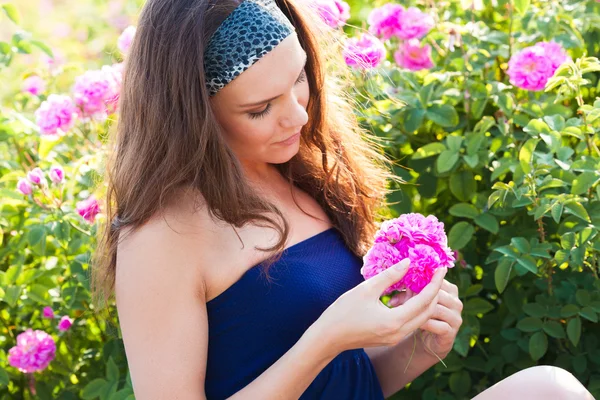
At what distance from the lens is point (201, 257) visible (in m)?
1.56

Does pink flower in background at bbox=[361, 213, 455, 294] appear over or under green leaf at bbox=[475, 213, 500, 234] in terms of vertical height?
over

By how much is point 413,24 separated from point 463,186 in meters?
0.50

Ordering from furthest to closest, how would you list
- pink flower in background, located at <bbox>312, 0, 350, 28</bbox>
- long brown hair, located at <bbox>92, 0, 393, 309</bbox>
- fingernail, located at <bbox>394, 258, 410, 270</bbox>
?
1. pink flower in background, located at <bbox>312, 0, 350, 28</bbox>
2. long brown hair, located at <bbox>92, 0, 393, 309</bbox>
3. fingernail, located at <bbox>394, 258, 410, 270</bbox>

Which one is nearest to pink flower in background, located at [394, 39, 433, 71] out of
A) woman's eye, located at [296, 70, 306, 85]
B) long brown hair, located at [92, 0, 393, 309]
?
long brown hair, located at [92, 0, 393, 309]

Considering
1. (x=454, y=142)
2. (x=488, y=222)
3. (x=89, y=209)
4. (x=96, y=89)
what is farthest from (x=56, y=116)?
(x=488, y=222)

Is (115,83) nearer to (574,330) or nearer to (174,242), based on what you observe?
(174,242)

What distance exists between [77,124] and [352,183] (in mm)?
945

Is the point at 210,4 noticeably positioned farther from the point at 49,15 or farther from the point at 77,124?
the point at 49,15

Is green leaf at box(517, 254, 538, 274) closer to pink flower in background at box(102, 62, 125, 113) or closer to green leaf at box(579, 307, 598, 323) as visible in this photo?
green leaf at box(579, 307, 598, 323)

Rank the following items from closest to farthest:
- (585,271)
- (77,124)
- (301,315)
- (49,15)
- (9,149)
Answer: (301,315) < (585,271) < (77,124) < (9,149) < (49,15)

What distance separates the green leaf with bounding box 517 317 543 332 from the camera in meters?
1.96

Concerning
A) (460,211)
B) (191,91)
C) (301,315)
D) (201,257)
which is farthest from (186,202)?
(460,211)

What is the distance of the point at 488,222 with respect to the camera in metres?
2.02

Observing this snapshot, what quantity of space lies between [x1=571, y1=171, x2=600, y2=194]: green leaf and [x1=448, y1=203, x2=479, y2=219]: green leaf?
0.26 metres
